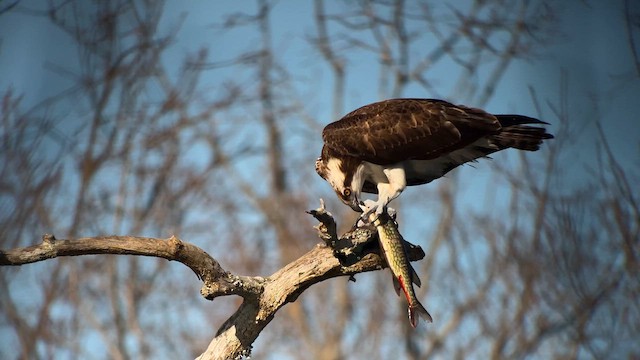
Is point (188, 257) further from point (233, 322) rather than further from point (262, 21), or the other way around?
point (262, 21)

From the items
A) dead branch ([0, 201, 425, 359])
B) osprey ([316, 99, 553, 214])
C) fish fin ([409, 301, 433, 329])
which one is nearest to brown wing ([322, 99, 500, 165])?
osprey ([316, 99, 553, 214])

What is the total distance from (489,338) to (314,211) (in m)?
12.2

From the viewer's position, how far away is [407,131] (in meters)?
6.83

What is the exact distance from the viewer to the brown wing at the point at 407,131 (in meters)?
6.68

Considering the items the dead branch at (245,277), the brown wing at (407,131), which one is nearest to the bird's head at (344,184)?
the brown wing at (407,131)

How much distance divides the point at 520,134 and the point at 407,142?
903mm

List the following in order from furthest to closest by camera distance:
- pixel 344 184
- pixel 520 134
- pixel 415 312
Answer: pixel 344 184
pixel 520 134
pixel 415 312

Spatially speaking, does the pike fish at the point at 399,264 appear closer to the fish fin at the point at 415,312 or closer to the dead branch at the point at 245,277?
the fish fin at the point at 415,312

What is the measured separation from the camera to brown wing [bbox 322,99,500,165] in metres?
6.68

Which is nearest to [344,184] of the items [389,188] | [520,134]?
[389,188]

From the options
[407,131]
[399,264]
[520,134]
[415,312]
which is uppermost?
[407,131]

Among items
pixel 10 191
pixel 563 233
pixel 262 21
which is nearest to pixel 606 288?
pixel 563 233

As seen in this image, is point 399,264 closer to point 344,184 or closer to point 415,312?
point 415,312

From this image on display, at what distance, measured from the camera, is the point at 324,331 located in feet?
65.4
